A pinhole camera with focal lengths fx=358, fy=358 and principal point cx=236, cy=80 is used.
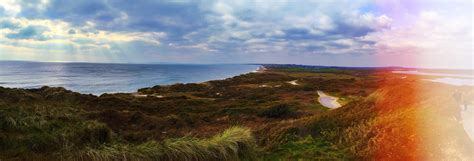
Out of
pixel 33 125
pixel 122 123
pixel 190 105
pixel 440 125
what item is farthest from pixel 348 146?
pixel 190 105

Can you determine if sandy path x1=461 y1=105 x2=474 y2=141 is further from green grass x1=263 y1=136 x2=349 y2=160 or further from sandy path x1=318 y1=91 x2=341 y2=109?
sandy path x1=318 y1=91 x2=341 y2=109

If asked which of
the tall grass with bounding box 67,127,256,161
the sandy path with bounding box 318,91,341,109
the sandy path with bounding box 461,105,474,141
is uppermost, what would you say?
the sandy path with bounding box 461,105,474,141

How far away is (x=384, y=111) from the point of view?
16500 millimetres

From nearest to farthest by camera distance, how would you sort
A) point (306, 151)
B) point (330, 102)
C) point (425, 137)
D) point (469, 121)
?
point (425, 137)
point (306, 151)
point (469, 121)
point (330, 102)

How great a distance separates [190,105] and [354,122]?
116 ft

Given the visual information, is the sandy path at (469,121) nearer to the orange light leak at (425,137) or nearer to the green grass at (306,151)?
the orange light leak at (425,137)

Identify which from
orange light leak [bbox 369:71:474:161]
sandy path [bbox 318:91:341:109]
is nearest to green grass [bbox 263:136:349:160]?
orange light leak [bbox 369:71:474:161]

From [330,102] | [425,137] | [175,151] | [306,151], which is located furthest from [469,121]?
[330,102]

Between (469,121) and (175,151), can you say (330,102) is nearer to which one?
(469,121)

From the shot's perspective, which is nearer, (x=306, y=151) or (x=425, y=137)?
(x=425, y=137)

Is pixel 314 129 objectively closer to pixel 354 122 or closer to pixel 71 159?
pixel 354 122

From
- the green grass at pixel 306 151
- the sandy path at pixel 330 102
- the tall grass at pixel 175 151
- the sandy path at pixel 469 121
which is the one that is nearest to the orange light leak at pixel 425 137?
the sandy path at pixel 469 121

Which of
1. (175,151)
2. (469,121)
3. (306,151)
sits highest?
(469,121)

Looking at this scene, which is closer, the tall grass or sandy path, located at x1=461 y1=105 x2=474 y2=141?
the tall grass
